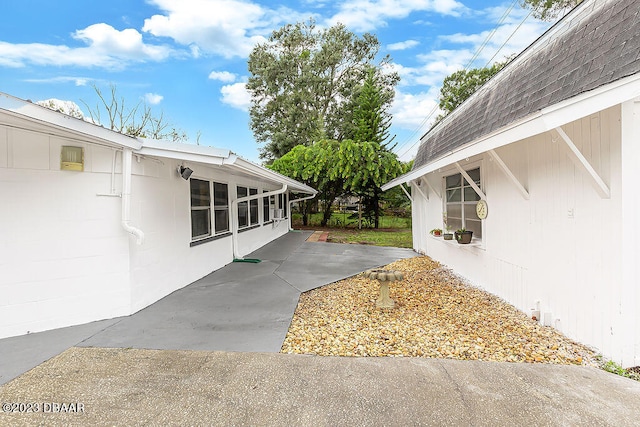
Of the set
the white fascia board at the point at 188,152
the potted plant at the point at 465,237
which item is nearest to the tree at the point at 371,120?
the potted plant at the point at 465,237

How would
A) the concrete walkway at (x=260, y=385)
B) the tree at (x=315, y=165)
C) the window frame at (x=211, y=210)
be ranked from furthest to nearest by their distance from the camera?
the tree at (x=315, y=165) < the window frame at (x=211, y=210) < the concrete walkway at (x=260, y=385)

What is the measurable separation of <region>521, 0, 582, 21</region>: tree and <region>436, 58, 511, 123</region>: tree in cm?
434

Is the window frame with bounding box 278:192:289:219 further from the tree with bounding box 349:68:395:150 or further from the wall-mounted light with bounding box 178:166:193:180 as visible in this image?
the wall-mounted light with bounding box 178:166:193:180

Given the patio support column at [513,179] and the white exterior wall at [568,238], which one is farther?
the patio support column at [513,179]

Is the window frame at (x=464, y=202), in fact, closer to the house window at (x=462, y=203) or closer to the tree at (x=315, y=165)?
the house window at (x=462, y=203)

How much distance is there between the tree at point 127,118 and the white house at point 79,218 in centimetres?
938

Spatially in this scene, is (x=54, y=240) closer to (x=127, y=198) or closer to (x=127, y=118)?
(x=127, y=198)

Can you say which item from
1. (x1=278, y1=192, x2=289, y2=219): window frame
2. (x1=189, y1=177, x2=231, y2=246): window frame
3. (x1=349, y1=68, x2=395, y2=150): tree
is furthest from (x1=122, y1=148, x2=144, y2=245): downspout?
(x1=349, y1=68, x2=395, y2=150): tree

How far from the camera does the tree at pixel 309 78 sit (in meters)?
22.6

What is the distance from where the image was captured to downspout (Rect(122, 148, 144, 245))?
12.7 ft

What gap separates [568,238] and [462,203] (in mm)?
3045

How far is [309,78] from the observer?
2216 centimetres

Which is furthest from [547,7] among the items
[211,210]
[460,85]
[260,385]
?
[260,385]

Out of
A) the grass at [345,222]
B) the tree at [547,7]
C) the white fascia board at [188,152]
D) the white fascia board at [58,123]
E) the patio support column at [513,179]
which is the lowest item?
the grass at [345,222]
